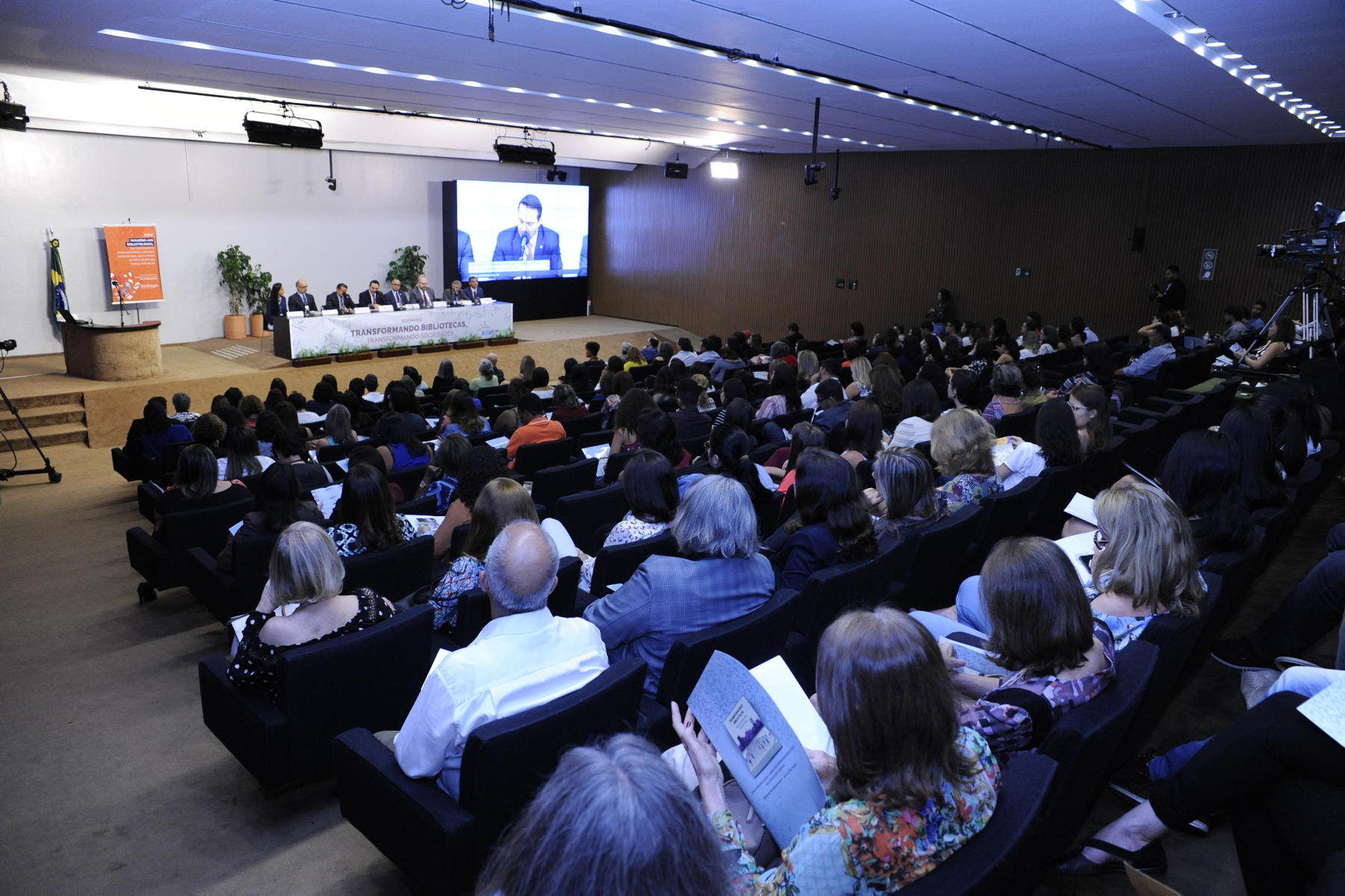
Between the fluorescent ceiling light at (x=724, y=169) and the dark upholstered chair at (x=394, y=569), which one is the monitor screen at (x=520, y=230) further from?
the dark upholstered chair at (x=394, y=569)

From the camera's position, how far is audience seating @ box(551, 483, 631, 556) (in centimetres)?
464

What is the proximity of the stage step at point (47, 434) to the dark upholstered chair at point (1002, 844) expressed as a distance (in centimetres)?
1063

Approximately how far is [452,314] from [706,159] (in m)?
6.47

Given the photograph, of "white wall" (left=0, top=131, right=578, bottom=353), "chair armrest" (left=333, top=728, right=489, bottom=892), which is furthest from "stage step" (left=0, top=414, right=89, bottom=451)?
"chair armrest" (left=333, top=728, right=489, bottom=892)

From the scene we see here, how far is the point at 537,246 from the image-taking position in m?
18.3

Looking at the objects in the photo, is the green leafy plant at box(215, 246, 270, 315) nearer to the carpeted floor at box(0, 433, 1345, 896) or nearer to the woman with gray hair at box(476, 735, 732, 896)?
the carpeted floor at box(0, 433, 1345, 896)

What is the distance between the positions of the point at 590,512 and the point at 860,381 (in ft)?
11.4

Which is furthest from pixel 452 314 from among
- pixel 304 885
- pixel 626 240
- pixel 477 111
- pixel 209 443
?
pixel 304 885

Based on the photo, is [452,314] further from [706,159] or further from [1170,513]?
[1170,513]

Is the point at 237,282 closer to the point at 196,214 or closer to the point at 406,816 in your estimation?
the point at 196,214

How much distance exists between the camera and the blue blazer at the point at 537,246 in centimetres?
1758

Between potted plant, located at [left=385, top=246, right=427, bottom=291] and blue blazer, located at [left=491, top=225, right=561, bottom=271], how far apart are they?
5.24ft

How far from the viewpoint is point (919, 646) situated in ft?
5.17

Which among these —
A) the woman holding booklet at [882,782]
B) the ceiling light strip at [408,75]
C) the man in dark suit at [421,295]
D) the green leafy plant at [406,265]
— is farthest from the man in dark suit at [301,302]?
the woman holding booklet at [882,782]
